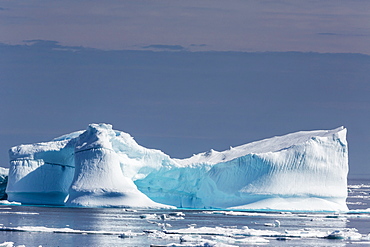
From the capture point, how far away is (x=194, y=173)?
35.1 m

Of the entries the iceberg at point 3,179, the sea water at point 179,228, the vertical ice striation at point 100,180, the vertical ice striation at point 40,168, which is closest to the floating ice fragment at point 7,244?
the sea water at point 179,228

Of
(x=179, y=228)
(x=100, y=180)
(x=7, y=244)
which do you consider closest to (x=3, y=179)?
(x=100, y=180)

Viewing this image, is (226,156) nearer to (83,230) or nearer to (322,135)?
(322,135)

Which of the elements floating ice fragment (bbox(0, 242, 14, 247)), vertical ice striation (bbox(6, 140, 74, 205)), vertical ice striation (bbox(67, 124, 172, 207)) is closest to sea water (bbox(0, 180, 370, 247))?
floating ice fragment (bbox(0, 242, 14, 247))

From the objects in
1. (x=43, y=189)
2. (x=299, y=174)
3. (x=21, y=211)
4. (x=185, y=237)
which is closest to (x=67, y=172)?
(x=43, y=189)

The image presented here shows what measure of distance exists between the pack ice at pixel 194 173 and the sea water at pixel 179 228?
0.63 metres

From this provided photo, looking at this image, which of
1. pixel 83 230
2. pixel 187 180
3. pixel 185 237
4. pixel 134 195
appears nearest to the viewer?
pixel 185 237

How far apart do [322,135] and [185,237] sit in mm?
13866

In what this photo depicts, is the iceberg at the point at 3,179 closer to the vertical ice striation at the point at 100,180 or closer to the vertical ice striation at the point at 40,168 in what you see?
the vertical ice striation at the point at 40,168

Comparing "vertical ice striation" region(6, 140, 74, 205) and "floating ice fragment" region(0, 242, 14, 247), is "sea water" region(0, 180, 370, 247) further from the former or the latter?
"vertical ice striation" region(6, 140, 74, 205)

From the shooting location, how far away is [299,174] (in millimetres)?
33594

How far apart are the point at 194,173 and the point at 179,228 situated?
29.4ft

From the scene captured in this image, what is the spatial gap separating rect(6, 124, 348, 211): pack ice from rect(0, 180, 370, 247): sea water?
0.63 m

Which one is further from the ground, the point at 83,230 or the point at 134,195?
the point at 134,195
